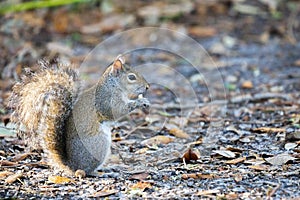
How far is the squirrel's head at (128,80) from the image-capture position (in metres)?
4.10

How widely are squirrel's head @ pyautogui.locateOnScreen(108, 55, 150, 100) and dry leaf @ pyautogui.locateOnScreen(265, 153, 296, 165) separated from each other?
907 millimetres

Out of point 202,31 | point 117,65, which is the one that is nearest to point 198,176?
point 117,65

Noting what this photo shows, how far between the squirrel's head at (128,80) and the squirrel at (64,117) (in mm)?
165

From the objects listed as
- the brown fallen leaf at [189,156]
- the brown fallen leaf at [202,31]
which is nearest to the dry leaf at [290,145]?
the brown fallen leaf at [189,156]

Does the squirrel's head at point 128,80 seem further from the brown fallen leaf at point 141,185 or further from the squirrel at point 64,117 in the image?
the brown fallen leaf at point 141,185

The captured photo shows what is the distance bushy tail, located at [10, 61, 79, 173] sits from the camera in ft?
12.3

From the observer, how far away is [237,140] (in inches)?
173

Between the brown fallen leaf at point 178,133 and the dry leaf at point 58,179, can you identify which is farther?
the brown fallen leaf at point 178,133

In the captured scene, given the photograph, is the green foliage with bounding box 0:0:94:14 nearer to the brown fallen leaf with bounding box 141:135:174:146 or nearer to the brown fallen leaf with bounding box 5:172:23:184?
the brown fallen leaf with bounding box 141:135:174:146

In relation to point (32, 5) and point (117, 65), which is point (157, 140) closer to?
point (117, 65)

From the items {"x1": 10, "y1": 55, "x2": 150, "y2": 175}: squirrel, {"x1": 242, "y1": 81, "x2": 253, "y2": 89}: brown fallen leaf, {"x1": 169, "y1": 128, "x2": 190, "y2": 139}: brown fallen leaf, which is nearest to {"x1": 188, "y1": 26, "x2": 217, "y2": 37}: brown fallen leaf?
{"x1": 242, "y1": 81, "x2": 253, "y2": 89}: brown fallen leaf

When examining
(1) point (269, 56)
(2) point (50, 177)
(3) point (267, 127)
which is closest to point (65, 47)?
→ (1) point (269, 56)

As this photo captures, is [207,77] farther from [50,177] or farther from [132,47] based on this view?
[50,177]

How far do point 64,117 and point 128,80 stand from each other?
54 centimetres
